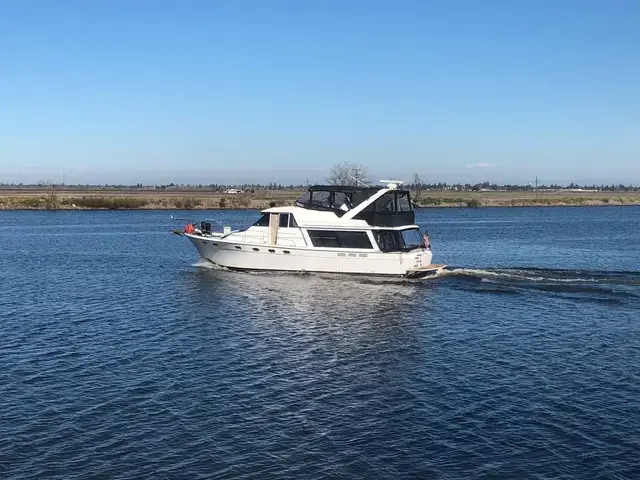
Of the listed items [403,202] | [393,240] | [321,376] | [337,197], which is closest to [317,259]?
[337,197]

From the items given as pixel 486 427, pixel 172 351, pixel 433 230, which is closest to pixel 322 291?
pixel 172 351

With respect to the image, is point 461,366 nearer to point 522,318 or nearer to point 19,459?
point 522,318

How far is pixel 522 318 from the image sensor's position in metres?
29.7

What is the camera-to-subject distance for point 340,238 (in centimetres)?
4162

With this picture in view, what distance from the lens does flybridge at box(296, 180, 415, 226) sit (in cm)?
4169

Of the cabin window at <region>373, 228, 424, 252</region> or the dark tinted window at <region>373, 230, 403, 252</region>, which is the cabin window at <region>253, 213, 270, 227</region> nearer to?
the cabin window at <region>373, 228, 424, 252</region>

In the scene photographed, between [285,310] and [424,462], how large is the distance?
1667 cm

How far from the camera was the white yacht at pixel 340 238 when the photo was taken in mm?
41062

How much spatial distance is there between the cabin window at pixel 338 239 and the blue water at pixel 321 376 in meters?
2.25

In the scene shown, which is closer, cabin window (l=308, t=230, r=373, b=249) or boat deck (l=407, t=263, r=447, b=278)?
boat deck (l=407, t=263, r=447, b=278)

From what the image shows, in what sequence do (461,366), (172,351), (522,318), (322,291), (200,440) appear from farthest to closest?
1. (322,291)
2. (522,318)
3. (172,351)
4. (461,366)
5. (200,440)

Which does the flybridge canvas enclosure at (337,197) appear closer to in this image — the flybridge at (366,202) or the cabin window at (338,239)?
the flybridge at (366,202)

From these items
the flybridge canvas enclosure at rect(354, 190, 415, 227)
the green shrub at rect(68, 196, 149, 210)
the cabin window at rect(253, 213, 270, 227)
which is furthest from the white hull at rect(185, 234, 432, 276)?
the green shrub at rect(68, 196, 149, 210)

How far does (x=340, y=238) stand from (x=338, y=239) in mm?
133
